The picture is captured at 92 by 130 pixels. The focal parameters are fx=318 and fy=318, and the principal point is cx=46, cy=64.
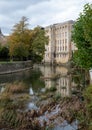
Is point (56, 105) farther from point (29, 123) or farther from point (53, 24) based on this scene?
point (53, 24)

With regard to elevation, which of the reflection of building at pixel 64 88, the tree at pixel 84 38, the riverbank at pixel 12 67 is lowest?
the reflection of building at pixel 64 88

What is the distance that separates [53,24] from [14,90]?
83375 millimetres

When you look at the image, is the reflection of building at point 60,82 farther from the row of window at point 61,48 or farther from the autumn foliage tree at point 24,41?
the row of window at point 61,48

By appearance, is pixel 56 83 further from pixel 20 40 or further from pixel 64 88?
pixel 20 40

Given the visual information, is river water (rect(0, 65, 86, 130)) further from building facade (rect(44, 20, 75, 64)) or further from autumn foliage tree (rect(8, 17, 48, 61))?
building facade (rect(44, 20, 75, 64))

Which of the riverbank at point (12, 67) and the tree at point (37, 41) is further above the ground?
the tree at point (37, 41)

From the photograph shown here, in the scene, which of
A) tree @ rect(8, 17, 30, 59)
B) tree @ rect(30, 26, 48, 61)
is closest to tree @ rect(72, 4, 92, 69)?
tree @ rect(8, 17, 30, 59)

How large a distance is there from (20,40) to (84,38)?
1805 inches

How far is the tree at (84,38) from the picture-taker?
15.8 meters

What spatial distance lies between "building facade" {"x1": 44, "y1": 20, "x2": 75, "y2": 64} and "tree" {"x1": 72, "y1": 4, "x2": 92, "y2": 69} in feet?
236

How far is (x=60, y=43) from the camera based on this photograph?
103750mm

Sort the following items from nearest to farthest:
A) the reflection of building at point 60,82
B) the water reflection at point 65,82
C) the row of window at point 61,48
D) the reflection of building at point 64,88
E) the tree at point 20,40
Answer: the reflection of building at point 64,88 < the reflection of building at point 60,82 < the water reflection at point 65,82 < the tree at point 20,40 < the row of window at point 61,48

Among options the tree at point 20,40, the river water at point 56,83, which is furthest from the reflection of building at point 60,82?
the tree at point 20,40

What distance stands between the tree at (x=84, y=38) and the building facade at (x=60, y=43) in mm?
71806
